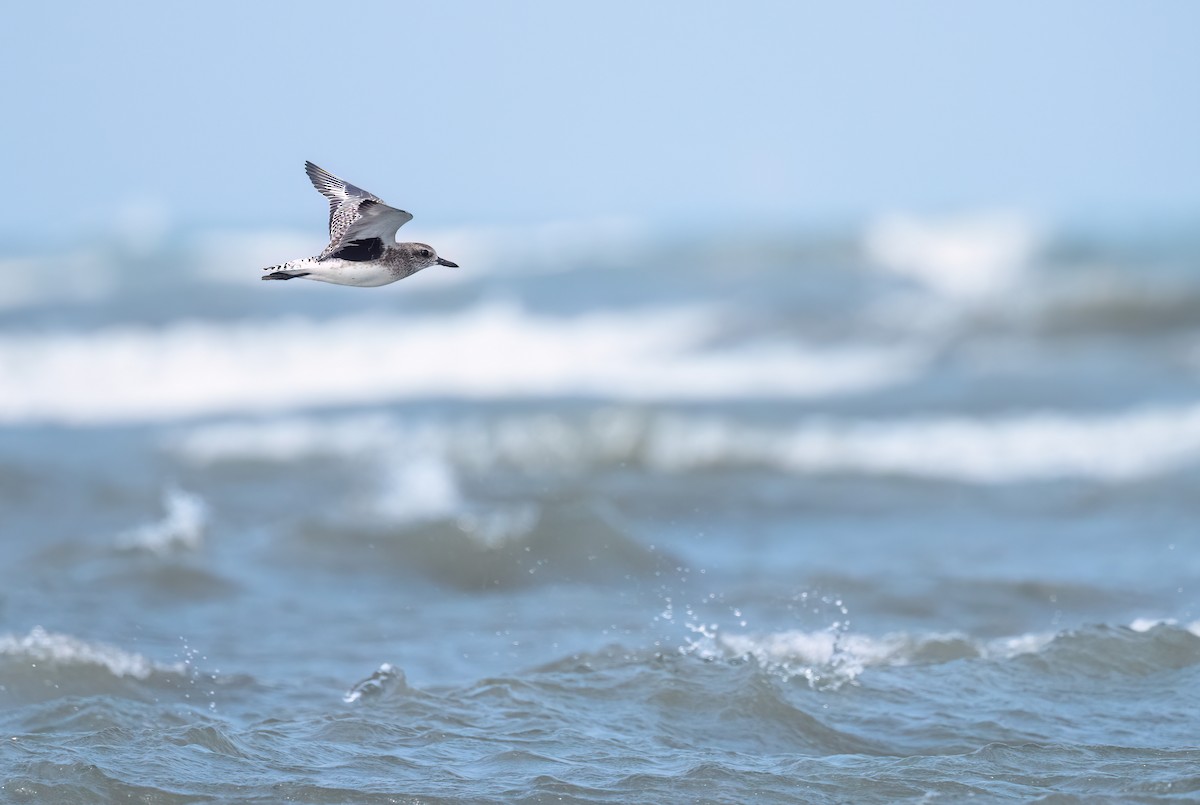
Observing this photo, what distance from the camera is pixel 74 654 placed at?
7297 mm

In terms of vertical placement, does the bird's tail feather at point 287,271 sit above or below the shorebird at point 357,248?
below

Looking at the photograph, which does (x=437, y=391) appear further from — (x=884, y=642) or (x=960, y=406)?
(x=884, y=642)

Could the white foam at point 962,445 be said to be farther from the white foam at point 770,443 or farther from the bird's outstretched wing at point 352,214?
the bird's outstretched wing at point 352,214

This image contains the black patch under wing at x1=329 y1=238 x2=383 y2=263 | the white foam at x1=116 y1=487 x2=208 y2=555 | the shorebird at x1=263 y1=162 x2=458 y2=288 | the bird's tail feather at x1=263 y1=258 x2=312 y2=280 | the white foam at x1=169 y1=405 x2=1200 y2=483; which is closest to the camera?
the bird's tail feather at x1=263 y1=258 x2=312 y2=280

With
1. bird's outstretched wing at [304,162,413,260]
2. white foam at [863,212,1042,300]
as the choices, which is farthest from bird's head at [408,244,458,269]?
white foam at [863,212,1042,300]

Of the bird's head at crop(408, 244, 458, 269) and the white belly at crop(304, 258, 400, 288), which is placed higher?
the bird's head at crop(408, 244, 458, 269)

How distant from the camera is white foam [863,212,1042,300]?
2748 cm

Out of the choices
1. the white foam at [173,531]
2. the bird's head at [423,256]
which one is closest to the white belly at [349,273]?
the bird's head at [423,256]

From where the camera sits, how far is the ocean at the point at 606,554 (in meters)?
6.08

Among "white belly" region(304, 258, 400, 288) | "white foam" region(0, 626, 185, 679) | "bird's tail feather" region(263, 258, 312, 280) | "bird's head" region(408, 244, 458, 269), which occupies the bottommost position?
"white foam" region(0, 626, 185, 679)

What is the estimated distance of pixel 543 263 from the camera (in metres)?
32.6

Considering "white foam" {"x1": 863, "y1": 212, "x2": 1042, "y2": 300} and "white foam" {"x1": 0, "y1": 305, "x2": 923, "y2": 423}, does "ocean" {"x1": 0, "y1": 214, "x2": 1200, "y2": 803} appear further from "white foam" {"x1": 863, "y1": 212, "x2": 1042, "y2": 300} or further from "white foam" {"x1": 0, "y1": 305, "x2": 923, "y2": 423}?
"white foam" {"x1": 863, "y1": 212, "x2": 1042, "y2": 300}

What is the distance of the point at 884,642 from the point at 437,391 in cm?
1131

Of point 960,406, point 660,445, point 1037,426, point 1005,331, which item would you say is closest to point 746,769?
point 660,445
